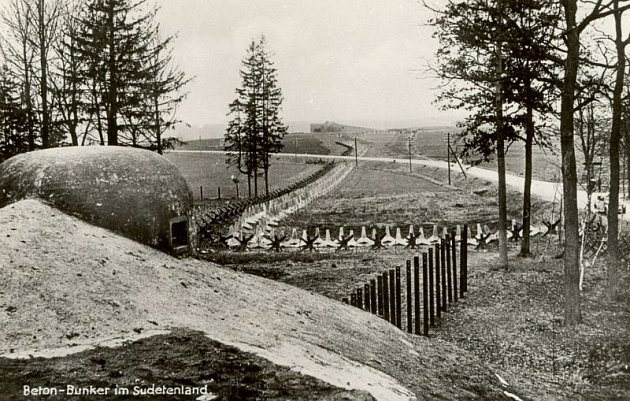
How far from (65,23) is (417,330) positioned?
67.0 ft

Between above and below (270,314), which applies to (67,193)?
above

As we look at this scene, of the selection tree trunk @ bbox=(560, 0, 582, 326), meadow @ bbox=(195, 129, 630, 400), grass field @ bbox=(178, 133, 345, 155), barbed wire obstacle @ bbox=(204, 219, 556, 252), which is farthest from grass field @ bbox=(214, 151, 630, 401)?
grass field @ bbox=(178, 133, 345, 155)

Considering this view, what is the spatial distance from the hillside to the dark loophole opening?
0.67m

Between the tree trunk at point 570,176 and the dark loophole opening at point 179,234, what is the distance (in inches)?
311

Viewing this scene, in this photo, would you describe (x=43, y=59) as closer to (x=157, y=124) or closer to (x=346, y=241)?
(x=157, y=124)

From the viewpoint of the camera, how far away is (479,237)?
21766 mm

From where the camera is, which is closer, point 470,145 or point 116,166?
point 116,166

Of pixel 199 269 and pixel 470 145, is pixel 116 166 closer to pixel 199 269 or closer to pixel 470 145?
pixel 199 269

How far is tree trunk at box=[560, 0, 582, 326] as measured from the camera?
1163 centimetres

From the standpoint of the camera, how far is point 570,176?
11.9m

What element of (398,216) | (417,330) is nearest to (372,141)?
(398,216)

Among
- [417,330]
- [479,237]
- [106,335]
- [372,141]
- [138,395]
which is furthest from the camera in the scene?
[372,141]

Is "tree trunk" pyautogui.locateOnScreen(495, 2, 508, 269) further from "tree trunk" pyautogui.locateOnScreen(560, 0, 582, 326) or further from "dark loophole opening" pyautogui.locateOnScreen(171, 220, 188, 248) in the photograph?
"dark loophole opening" pyautogui.locateOnScreen(171, 220, 188, 248)

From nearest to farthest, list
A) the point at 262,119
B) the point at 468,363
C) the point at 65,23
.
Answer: the point at 468,363, the point at 65,23, the point at 262,119
